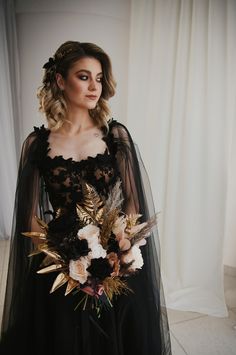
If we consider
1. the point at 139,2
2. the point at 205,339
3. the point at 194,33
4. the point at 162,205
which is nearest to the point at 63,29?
the point at 139,2

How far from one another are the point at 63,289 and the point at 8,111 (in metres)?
1.57

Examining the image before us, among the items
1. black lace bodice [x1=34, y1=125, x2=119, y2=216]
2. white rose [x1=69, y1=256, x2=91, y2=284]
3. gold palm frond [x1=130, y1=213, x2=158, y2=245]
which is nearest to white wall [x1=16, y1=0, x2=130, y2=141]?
black lace bodice [x1=34, y1=125, x2=119, y2=216]

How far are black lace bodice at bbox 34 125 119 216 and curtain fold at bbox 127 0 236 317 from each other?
757 millimetres

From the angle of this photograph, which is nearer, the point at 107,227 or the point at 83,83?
the point at 107,227

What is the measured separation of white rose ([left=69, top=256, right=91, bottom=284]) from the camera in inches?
30.1

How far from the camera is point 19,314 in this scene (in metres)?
1.23

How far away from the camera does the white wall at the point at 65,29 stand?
1433 mm

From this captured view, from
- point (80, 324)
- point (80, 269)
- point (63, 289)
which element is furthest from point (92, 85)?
point (80, 324)

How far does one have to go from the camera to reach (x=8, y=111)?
206cm

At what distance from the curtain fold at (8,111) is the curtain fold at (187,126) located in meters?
0.78

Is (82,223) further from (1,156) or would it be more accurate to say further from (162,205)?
(1,156)

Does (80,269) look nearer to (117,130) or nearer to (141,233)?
(141,233)

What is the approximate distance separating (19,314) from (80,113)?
101 centimetres

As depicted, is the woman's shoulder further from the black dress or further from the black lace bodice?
the black lace bodice
